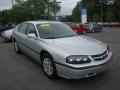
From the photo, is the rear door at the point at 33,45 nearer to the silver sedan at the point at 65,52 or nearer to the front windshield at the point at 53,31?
the silver sedan at the point at 65,52

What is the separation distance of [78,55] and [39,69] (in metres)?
2.00

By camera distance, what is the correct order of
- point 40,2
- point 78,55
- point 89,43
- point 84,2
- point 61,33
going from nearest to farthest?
1. point 78,55
2. point 89,43
3. point 61,33
4. point 40,2
5. point 84,2

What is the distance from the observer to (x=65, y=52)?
4473 millimetres

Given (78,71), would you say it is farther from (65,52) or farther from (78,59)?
(65,52)

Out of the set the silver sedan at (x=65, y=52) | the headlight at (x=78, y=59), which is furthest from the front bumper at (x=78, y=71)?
the headlight at (x=78, y=59)

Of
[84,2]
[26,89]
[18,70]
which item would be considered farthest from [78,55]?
[84,2]

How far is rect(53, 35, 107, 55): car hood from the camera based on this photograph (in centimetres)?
448

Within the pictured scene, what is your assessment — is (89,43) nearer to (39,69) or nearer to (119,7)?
(39,69)

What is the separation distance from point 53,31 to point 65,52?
1.59m

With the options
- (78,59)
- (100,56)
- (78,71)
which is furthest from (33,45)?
(100,56)

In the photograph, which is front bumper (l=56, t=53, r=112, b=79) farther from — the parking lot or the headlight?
the parking lot

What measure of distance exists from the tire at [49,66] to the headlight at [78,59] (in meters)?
0.58

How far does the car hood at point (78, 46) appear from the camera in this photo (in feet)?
14.7

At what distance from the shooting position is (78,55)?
14.3 ft
